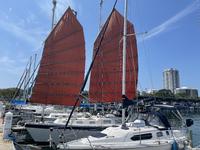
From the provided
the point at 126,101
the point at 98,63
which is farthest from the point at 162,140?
the point at 98,63

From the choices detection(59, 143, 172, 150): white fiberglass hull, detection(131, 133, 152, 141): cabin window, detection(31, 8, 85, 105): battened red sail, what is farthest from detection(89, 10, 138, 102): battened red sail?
detection(59, 143, 172, 150): white fiberglass hull

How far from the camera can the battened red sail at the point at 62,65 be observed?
79.1ft

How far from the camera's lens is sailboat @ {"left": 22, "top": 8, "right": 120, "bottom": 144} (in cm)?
2344

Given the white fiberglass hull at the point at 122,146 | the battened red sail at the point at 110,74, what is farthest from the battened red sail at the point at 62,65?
the white fiberglass hull at the point at 122,146

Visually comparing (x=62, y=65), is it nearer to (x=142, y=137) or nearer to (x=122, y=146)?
(x=142, y=137)

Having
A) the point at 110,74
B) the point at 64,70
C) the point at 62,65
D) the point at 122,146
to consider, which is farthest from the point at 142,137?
the point at 110,74

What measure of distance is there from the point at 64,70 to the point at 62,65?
1.71 feet

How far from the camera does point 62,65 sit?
25.4m

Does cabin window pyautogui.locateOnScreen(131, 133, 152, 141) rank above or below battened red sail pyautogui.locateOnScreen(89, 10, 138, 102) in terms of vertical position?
below

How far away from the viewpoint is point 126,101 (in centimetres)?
1820

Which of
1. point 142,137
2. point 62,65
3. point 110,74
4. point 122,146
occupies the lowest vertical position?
point 122,146

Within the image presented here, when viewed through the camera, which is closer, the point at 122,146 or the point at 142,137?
the point at 122,146

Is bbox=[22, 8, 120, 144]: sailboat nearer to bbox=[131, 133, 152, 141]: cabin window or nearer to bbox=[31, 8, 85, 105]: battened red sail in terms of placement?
bbox=[31, 8, 85, 105]: battened red sail

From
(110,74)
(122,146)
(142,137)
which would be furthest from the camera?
(110,74)
